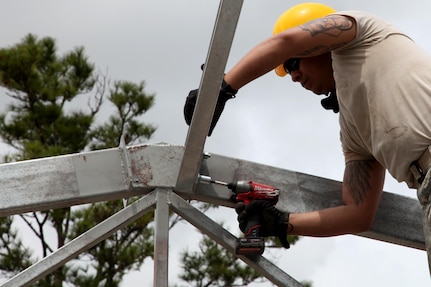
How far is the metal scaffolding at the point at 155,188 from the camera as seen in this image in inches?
134

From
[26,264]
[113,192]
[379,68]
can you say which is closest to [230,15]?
[379,68]

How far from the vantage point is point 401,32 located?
130 inches

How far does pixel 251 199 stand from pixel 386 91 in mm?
660

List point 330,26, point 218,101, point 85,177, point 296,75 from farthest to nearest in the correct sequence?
point 296,75, point 85,177, point 218,101, point 330,26

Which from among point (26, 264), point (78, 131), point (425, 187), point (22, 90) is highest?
point (22, 90)

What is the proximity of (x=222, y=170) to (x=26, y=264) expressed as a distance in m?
6.76

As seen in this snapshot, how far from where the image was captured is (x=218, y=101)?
336 cm

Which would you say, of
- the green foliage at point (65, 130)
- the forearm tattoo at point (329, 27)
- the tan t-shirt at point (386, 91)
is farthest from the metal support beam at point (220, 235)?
the green foliage at point (65, 130)

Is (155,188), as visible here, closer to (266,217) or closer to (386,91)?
(266,217)

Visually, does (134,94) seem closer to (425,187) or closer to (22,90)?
(22,90)

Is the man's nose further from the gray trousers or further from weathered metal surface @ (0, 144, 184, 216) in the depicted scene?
the gray trousers

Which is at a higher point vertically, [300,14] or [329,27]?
[300,14]

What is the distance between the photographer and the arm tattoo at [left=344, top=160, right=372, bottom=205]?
3.62 m

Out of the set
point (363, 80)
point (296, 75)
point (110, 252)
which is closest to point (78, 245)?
point (296, 75)
